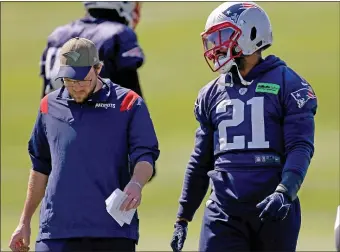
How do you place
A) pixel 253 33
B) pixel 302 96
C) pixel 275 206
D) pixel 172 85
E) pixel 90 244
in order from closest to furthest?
pixel 275 206
pixel 90 244
pixel 302 96
pixel 253 33
pixel 172 85

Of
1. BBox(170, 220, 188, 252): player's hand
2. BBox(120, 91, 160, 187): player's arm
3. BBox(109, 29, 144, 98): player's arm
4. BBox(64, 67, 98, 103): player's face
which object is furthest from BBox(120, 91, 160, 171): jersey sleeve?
BBox(109, 29, 144, 98): player's arm

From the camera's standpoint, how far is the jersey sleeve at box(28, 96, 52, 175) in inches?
303

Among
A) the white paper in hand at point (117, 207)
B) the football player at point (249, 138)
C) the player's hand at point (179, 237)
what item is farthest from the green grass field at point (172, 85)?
the white paper in hand at point (117, 207)

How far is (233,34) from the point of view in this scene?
25.4 feet

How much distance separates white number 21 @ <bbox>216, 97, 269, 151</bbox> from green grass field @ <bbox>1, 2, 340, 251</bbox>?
4.28m

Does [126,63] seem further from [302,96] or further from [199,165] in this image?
[302,96]

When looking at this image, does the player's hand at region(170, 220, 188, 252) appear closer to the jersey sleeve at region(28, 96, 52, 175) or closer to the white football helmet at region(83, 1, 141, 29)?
the jersey sleeve at region(28, 96, 52, 175)

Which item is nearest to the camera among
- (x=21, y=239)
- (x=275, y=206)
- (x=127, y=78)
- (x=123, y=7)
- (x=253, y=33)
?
(x=275, y=206)

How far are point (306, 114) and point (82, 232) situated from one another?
1.36 meters

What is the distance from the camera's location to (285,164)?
7.39 m

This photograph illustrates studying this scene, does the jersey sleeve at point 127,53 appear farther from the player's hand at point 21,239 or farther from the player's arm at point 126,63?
the player's hand at point 21,239

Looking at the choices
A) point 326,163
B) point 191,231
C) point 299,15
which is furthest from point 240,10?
point 299,15

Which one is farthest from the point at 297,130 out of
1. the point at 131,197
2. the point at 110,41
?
the point at 110,41

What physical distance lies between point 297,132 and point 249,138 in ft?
0.91
